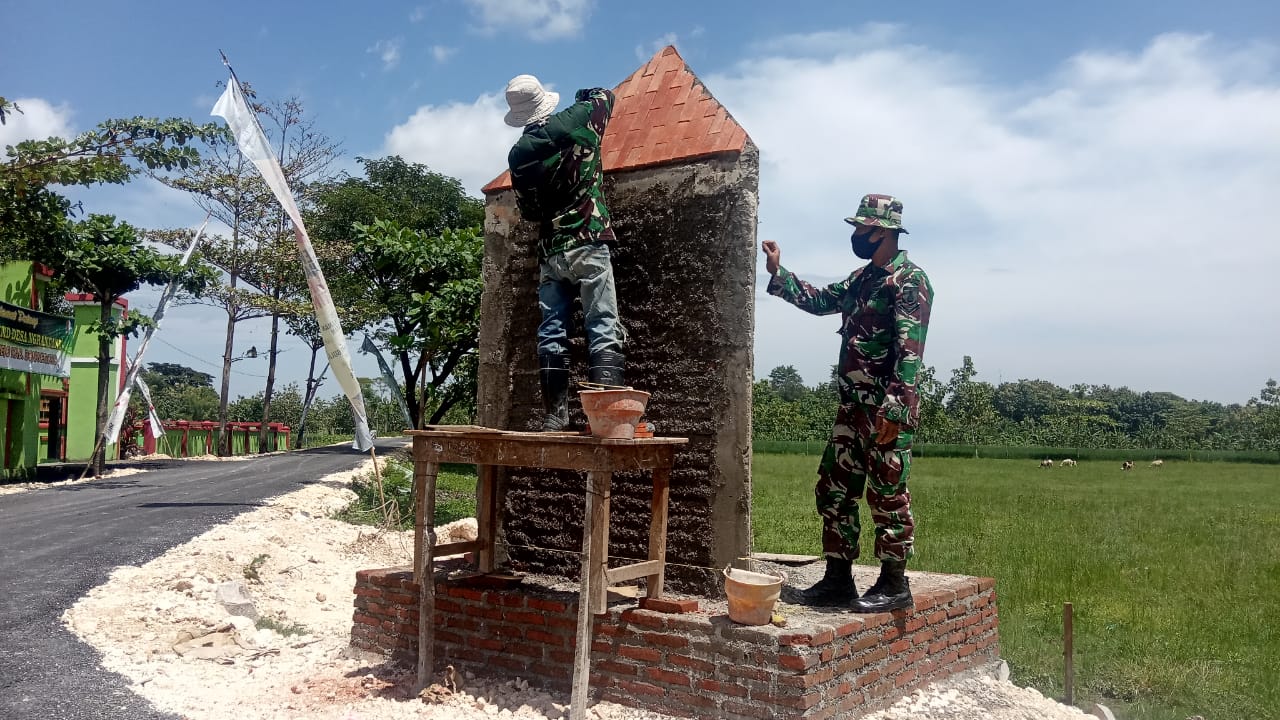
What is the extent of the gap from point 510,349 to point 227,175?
22370 mm

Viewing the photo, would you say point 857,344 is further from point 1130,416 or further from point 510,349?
point 1130,416

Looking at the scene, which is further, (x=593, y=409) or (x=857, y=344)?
(x=857, y=344)

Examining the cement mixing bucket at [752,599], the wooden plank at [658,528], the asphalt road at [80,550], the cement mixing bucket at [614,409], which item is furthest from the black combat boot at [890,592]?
the asphalt road at [80,550]

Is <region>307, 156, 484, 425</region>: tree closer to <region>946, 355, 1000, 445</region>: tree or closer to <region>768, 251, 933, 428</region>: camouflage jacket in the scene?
<region>768, 251, 933, 428</region>: camouflage jacket

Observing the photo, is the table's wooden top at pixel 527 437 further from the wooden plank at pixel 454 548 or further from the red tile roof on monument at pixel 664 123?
the red tile roof on monument at pixel 664 123

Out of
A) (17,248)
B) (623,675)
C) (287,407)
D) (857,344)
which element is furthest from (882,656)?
(287,407)

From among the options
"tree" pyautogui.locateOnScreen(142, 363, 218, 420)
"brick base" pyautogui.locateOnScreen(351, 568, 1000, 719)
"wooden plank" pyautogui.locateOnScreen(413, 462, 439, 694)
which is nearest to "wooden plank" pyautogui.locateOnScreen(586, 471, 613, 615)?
"brick base" pyautogui.locateOnScreen(351, 568, 1000, 719)

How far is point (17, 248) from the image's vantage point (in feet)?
52.2

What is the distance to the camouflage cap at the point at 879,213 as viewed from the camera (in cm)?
478

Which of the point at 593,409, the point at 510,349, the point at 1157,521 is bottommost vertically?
the point at 1157,521

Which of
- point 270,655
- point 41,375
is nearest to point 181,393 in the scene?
point 41,375

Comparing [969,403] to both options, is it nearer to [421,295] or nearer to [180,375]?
[421,295]

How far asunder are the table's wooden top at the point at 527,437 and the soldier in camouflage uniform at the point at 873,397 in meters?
1.00

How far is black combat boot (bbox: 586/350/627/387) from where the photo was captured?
15.0 ft
